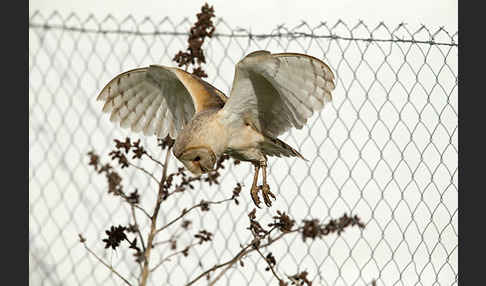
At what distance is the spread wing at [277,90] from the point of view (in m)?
1.47

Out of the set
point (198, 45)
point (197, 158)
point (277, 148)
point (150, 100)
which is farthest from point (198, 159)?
point (198, 45)

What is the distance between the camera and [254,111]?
164 cm

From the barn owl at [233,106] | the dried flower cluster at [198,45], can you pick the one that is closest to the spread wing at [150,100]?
the barn owl at [233,106]

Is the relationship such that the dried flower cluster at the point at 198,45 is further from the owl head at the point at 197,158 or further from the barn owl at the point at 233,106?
the owl head at the point at 197,158

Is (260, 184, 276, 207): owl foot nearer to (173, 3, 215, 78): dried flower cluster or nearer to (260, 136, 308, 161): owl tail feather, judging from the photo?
(260, 136, 308, 161): owl tail feather

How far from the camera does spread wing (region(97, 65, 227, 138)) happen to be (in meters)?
1.80

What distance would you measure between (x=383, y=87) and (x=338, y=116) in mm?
203

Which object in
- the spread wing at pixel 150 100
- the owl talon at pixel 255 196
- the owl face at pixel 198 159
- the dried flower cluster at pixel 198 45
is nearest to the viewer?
the owl face at pixel 198 159

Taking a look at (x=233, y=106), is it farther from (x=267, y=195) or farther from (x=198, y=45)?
(x=198, y=45)

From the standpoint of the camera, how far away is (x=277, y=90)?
1.58 meters

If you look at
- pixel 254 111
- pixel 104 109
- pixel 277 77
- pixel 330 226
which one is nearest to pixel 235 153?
pixel 254 111

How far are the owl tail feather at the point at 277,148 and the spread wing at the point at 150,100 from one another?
15 cm

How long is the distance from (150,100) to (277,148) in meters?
0.37

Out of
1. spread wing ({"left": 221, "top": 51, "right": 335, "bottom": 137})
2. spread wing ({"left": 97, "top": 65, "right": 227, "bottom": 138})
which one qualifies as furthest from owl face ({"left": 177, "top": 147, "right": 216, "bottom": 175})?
spread wing ({"left": 97, "top": 65, "right": 227, "bottom": 138})
